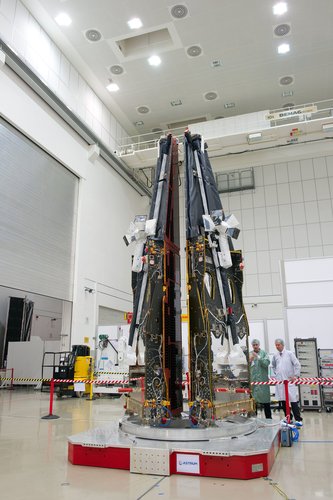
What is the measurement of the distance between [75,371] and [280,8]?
14.1 meters

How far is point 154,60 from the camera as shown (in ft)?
50.4

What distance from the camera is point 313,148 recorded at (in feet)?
59.9

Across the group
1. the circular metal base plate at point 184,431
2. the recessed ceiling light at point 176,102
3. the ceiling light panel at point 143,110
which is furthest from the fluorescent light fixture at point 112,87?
the circular metal base plate at point 184,431

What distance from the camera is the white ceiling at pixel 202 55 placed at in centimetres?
1340

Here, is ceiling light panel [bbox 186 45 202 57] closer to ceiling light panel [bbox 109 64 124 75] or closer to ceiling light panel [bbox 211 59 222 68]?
ceiling light panel [bbox 211 59 222 68]

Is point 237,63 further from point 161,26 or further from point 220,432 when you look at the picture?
point 220,432

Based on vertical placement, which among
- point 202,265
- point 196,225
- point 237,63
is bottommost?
point 202,265

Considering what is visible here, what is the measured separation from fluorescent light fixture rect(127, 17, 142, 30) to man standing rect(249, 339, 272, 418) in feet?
38.8

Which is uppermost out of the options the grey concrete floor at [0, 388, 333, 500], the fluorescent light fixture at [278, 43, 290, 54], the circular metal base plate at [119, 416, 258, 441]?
the fluorescent light fixture at [278, 43, 290, 54]

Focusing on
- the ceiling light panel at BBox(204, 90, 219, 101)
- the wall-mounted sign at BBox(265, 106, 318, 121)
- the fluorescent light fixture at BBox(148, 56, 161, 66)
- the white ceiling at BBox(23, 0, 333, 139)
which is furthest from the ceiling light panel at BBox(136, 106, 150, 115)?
the wall-mounted sign at BBox(265, 106, 318, 121)

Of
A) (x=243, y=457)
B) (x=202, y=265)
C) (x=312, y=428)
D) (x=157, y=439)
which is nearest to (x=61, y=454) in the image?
(x=157, y=439)

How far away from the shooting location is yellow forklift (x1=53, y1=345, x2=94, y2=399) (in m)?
13.0

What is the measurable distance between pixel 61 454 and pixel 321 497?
327cm

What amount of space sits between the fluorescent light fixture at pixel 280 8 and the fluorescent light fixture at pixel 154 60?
4.49m
